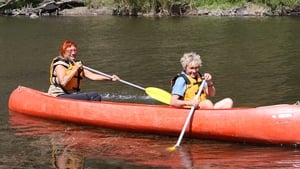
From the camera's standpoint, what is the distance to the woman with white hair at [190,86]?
8.00m

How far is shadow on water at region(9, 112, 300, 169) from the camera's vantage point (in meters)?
7.35

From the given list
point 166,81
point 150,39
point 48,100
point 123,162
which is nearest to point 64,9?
point 150,39

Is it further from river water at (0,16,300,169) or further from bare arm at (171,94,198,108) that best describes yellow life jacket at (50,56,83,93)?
bare arm at (171,94,198,108)

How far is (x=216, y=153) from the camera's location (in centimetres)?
777

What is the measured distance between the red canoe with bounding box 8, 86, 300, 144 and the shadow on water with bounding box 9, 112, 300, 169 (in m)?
0.13

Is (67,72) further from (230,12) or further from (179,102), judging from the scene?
(230,12)

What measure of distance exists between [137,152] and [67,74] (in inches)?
84.2

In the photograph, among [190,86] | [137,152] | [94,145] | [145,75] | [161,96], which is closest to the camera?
[137,152]

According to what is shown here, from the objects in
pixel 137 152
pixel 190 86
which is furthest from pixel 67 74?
pixel 190 86

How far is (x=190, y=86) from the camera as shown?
321 inches

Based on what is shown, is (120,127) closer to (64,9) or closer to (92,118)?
(92,118)

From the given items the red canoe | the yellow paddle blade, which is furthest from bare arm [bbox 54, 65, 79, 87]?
the yellow paddle blade

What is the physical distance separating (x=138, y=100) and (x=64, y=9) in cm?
3301

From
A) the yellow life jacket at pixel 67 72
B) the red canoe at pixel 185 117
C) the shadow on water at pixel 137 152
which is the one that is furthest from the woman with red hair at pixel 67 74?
the shadow on water at pixel 137 152
